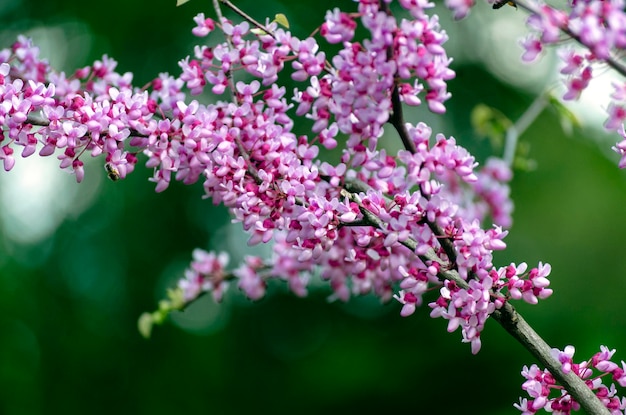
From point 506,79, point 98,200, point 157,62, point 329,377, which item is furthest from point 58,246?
point 506,79

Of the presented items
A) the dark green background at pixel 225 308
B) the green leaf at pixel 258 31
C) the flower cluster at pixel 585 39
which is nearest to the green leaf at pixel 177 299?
the green leaf at pixel 258 31

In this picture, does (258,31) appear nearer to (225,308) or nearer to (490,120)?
(490,120)

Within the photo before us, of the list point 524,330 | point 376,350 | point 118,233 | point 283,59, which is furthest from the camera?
point 118,233

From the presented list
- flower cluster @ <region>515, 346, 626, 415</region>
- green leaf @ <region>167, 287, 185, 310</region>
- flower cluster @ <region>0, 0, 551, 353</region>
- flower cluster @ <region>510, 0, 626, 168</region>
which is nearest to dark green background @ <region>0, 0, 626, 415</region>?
green leaf @ <region>167, 287, 185, 310</region>

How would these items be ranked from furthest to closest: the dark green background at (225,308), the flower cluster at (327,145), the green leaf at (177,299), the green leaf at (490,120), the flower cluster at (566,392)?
the dark green background at (225,308) < the green leaf at (490,120) < the green leaf at (177,299) < the flower cluster at (566,392) < the flower cluster at (327,145)

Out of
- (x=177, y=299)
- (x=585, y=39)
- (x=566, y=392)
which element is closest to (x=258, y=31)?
(x=585, y=39)

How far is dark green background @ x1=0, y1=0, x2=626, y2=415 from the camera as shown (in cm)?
1082

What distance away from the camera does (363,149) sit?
1733 millimetres

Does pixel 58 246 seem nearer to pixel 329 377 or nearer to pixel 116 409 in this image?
pixel 116 409

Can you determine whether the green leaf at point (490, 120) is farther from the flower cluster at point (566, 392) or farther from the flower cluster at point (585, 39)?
the flower cluster at point (585, 39)

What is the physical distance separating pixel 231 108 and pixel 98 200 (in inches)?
510

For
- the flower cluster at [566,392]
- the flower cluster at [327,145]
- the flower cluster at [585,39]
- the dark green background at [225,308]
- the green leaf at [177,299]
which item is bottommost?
the dark green background at [225,308]

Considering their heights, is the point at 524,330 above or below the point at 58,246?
above

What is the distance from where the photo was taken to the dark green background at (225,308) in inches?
426
